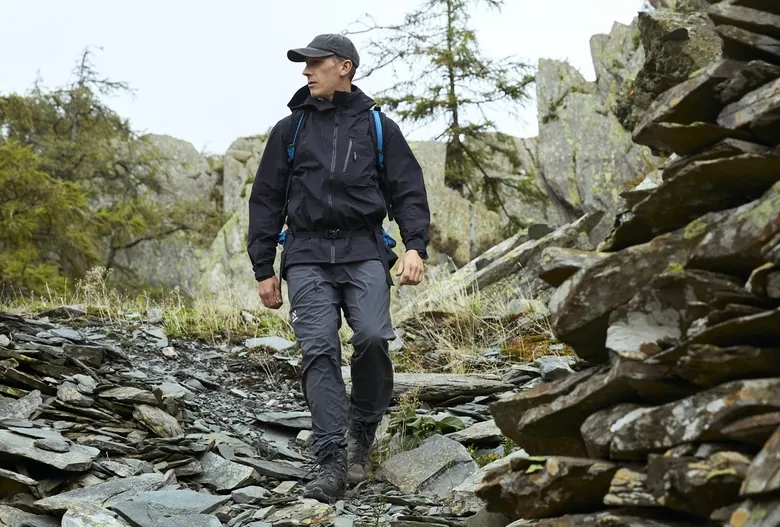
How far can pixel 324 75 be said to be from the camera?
5480 millimetres

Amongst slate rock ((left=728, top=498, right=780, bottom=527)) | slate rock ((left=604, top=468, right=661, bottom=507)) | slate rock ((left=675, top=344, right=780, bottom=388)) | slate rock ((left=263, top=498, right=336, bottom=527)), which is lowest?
slate rock ((left=263, top=498, right=336, bottom=527))

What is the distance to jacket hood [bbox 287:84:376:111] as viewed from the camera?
5.47m

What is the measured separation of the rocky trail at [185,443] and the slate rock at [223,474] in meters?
0.01

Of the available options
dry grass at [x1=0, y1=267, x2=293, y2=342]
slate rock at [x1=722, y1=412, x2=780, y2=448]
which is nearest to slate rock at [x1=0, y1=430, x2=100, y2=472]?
slate rock at [x1=722, y1=412, x2=780, y2=448]

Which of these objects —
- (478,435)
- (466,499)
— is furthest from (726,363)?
(478,435)

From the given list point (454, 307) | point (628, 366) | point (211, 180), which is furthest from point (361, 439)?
point (211, 180)

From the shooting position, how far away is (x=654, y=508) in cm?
256

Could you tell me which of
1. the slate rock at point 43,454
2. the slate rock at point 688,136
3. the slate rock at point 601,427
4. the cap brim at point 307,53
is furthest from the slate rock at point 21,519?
the slate rock at point 688,136

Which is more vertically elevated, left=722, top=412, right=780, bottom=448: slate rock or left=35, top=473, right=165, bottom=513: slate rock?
left=722, top=412, right=780, bottom=448: slate rock

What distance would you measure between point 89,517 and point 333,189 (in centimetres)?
236

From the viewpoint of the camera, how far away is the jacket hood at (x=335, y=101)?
215 inches

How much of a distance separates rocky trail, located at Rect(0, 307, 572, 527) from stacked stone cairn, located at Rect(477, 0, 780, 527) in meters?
0.55

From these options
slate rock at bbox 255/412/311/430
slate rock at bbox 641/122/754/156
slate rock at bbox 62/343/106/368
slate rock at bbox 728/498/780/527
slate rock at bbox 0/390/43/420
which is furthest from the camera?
slate rock at bbox 62/343/106/368

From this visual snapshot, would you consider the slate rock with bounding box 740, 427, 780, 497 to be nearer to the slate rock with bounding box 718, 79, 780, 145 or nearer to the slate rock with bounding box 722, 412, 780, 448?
the slate rock with bounding box 722, 412, 780, 448
